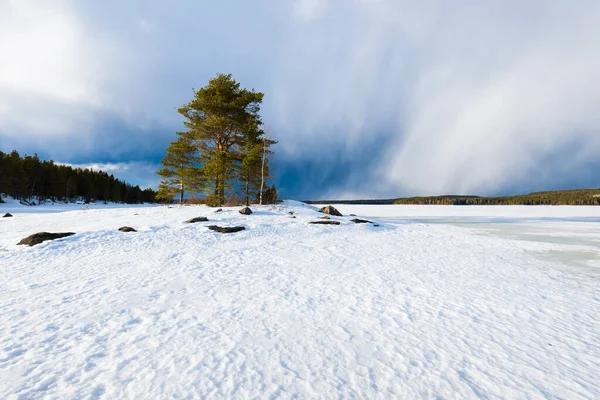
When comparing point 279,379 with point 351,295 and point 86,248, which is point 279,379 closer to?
point 351,295

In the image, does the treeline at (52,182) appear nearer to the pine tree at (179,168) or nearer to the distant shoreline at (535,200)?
the pine tree at (179,168)

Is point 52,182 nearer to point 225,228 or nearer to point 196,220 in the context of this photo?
point 196,220

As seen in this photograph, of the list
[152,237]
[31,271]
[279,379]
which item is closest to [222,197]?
[152,237]

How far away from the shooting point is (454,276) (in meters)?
7.04

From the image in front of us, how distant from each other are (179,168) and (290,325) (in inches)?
931

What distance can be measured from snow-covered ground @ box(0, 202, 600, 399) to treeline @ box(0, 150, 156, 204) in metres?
52.3

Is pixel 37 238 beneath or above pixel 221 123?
beneath

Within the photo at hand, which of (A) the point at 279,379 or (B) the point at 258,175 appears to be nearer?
(A) the point at 279,379

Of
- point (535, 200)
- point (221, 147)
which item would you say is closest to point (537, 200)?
point (535, 200)

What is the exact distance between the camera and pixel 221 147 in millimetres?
23672

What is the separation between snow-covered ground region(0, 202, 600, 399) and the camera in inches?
110

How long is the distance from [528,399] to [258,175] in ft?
74.6

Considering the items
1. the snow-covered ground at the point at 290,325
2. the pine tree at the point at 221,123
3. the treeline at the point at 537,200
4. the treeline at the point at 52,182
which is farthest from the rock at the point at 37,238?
the treeline at the point at 537,200

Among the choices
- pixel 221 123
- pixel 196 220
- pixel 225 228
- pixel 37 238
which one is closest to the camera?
pixel 37 238
